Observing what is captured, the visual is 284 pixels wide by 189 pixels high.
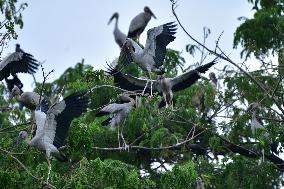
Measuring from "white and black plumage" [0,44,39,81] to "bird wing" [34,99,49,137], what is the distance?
2504mm

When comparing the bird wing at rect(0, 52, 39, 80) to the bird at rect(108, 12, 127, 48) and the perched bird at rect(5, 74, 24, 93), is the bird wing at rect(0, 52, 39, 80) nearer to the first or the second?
the perched bird at rect(5, 74, 24, 93)

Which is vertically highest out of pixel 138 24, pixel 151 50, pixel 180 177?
pixel 138 24

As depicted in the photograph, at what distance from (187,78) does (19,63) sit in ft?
7.24

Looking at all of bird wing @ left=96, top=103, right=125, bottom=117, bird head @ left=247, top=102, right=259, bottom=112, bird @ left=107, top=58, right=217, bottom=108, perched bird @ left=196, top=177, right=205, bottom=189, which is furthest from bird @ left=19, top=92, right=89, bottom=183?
bird head @ left=247, top=102, right=259, bottom=112

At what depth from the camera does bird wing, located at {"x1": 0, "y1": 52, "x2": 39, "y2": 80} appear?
12386mm

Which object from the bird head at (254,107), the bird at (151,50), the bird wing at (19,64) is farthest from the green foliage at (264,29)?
the bird wing at (19,64)

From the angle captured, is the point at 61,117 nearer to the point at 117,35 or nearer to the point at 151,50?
the point at 151,50

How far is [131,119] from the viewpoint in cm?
1262

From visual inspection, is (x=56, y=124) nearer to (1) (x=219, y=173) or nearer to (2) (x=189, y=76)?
(2) (x=189, y=76)

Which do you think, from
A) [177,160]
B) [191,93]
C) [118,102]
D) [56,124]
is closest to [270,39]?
[191,93]

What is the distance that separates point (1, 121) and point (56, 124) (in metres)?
6.01

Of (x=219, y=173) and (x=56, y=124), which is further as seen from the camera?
(x=219, y=173)

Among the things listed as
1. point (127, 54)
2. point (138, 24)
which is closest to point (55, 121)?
point (127, 54)

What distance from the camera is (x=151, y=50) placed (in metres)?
12.3
